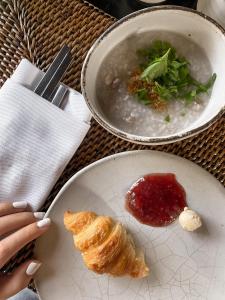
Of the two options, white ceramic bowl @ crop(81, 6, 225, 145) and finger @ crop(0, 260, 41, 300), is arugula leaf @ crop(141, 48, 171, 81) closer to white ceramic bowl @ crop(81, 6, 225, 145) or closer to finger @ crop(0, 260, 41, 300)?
white ceramic bowl @ crop(81, 6, 225, 145)

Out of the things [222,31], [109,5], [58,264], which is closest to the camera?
[222,31]

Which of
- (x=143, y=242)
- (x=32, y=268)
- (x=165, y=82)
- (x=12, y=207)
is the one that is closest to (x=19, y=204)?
(x=12, y=207)

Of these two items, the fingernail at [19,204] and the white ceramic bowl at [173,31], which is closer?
the white ceramic bowl at [173,31]

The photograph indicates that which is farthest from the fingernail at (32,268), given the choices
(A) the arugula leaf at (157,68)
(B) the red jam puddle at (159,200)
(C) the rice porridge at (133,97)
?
(A) the arugula leaf at (157,68)

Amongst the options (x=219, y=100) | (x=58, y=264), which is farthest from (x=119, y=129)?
(x=58, y=264)

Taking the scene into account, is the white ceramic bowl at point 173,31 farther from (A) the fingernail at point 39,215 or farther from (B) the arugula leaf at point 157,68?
(A) the fingernail at point 39,215

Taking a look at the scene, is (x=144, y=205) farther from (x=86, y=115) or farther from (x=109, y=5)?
(x=109, y=5)

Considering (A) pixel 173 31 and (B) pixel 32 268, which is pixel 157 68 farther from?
(B) pixel 32 268
